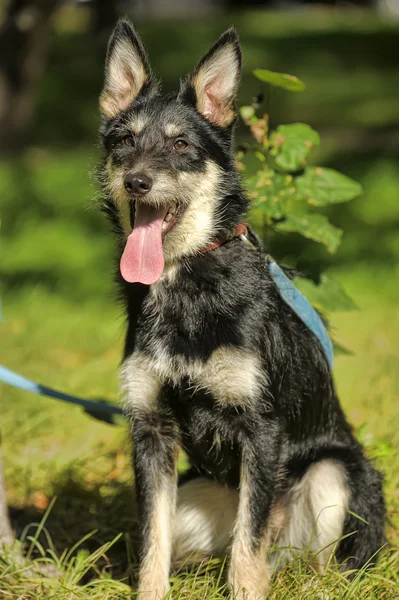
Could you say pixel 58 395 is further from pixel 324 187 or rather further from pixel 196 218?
pixel 324 187

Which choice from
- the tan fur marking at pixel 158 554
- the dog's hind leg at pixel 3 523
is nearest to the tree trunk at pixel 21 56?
the dog's hind leg at pixel 3 523

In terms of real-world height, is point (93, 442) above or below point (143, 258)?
below

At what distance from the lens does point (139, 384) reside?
11.6 feet

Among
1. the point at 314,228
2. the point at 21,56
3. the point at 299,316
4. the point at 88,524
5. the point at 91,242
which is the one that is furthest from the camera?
the point at 21,56

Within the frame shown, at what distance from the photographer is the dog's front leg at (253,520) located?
342cm

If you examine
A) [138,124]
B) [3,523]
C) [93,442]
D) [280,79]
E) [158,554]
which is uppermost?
[280,79]

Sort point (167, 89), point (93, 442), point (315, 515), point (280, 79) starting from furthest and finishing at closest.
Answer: point (167, 89)
point (93, 442)
point (280, 79)
point (315, 515)

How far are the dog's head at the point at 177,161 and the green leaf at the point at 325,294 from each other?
2.24ft

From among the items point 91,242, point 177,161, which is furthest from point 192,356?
point 91,242

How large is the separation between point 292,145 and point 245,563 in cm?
198

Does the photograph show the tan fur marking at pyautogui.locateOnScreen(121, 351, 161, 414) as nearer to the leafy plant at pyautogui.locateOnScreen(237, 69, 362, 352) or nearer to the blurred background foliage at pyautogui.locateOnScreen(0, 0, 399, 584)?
the blurred background foliage at pyautogui.locateOnScreen(0, 0, 399, 584)

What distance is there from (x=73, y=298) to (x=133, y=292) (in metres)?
5.41

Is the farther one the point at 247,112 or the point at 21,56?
the point at 21,56

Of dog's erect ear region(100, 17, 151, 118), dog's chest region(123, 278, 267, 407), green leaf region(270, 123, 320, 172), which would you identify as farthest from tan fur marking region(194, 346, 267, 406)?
dog's erect ear region(100, 17, 151, 118)
